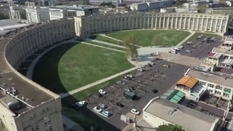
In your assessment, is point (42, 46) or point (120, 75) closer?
point (120, 75)

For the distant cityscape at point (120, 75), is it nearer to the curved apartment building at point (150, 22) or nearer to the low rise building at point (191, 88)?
the low rise building at point (191, 88)

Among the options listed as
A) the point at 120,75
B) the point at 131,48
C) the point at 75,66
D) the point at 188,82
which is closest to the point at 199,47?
the point at 131,48

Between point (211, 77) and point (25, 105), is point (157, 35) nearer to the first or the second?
point (211, 77)

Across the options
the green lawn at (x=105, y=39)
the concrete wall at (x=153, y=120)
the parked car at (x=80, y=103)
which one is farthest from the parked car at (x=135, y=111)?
the green lawn at (x=105, y=39)

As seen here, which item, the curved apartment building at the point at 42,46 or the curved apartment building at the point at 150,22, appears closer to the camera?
the curved apartment building at the point at 42,46

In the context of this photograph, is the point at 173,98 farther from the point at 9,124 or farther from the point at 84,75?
the point at 9,124

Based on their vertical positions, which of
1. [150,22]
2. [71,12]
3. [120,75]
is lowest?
[120,75]

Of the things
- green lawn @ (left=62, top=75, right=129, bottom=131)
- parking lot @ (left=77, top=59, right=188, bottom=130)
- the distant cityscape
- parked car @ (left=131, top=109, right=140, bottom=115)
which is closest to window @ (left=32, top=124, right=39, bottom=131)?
the distant cityscape
